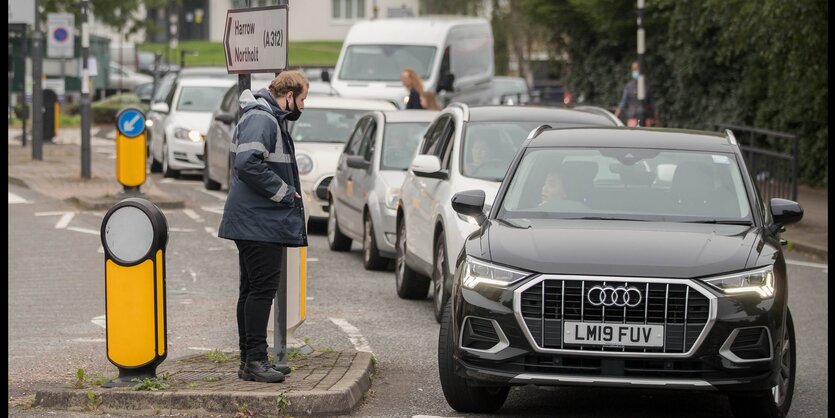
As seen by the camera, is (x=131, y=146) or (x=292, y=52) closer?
(x=131, y=146)

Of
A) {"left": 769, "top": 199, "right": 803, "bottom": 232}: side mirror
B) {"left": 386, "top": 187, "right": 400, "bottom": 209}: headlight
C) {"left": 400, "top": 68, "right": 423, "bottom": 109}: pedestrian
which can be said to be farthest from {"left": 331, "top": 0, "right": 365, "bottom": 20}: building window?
{"left": 769, "top": 199, "right": 803, "bottom": 232}: side mirror

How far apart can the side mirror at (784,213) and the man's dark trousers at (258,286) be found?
2.70 m

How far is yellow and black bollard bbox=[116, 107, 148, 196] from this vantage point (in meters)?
19.5

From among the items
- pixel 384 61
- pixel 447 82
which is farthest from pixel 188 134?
pixel 384 61

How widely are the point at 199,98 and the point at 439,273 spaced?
51.2 ft

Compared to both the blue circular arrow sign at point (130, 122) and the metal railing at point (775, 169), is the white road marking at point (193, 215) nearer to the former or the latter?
the blue circular arrow sign at point (130, 122)

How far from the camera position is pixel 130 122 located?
19531 millimetres

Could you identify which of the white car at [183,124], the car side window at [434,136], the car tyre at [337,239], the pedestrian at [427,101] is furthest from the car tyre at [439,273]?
the white car at [183,124]

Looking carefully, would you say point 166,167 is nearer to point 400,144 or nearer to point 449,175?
point 400,144

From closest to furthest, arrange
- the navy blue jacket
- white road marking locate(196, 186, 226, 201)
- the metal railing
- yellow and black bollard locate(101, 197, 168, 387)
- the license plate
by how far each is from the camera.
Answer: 1. the license plate
2. yellow and black bollard locate(101, 197, 168, 387)
3. the navy blue jacket
4. the metal railing
5. white road marking locate(196, 186, 226, 201)

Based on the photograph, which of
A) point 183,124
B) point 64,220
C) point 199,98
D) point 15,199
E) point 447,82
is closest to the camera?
point 64,220

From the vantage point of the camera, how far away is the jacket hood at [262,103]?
829 centimetres

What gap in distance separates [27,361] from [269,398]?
2.32 meters

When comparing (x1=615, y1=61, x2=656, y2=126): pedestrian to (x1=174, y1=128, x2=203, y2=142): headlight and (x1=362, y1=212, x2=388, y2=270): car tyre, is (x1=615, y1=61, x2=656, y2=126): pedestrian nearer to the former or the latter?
(x1=174, y1=128, x2=203, y2=142): headlight
